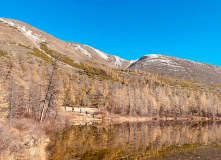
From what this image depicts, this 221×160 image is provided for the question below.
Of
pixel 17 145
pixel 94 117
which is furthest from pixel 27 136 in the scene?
pixel 94 117

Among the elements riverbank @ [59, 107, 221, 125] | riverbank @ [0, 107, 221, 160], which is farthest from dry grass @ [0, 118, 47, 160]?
riverbank @ [59, 107, 221, 125]

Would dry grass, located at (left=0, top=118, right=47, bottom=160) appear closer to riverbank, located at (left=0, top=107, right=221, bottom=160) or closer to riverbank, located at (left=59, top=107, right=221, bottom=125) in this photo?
riverbank, located at (left=0, top=107, right=221, bottom=160)

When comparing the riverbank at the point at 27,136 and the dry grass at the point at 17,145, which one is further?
the riverbank at the point at 27,136

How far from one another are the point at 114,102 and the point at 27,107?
44.8 meters

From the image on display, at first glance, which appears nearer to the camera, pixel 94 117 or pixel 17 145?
pixel 17 145

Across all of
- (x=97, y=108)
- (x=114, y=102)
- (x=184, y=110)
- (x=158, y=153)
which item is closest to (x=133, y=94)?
(x=114, y=102)

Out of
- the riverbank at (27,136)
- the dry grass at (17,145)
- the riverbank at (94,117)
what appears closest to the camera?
the dry grass at (17,145)

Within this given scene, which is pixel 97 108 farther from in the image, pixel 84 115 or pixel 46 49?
pixel 46 49

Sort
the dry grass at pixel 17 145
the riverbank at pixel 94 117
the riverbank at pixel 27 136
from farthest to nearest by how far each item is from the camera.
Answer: the riverbank at pixel 94 117 → the riverbank at pixel 27 136 → the dry grass at pixel 17 145

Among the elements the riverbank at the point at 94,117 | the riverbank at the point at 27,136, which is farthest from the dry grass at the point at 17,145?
the riverbank at the point at 94,117

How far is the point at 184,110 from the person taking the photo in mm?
97188

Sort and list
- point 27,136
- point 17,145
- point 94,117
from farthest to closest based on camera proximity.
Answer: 1. point 94,117
2. point 27,136
3. point 17,145

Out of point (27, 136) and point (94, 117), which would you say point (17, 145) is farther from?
point (94, 117)

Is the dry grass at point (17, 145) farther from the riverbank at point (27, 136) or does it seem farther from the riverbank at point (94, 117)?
the riverbank at point (94, 117)
